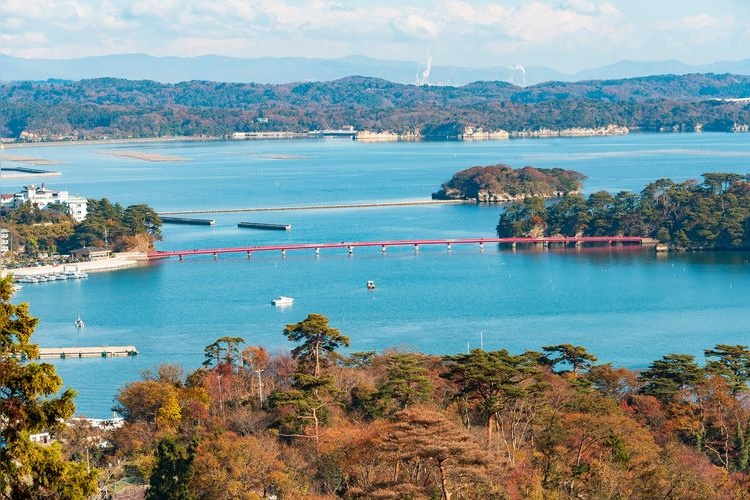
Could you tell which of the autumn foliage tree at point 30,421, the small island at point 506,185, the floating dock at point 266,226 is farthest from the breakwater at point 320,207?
the autumn foliage tree at point 30,421

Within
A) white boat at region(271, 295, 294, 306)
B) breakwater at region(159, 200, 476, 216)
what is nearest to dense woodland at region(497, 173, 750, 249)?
breakwater at region(159, 200, 476, 216)

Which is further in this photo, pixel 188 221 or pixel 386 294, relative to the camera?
pixel 188 221

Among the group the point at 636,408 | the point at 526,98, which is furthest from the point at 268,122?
the point at 636,408

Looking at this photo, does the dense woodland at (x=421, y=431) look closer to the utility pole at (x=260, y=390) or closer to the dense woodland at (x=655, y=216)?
the utility pole at (x=260, y=390)

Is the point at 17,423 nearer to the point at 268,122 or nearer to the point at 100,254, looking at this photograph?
the point at 100,254

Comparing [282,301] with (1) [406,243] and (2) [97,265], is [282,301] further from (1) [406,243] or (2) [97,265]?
(1) [406,243]

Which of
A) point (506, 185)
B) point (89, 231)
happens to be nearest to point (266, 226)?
point (89, 231)
